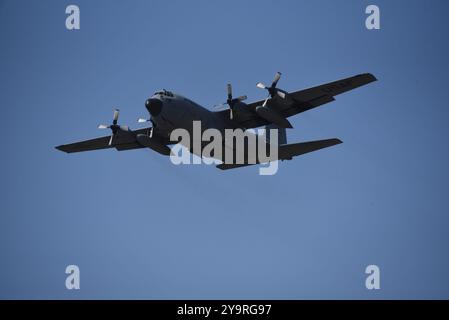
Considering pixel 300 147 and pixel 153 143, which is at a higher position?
pixel 153 143

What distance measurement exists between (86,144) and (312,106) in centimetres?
1409

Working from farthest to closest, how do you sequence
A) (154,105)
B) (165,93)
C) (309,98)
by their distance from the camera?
(309,98), (165,93), (154,105)

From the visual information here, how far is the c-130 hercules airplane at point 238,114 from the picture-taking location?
29.2 meters

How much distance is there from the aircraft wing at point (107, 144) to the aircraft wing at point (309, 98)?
5.83 metres

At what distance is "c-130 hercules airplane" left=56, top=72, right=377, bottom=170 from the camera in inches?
1151

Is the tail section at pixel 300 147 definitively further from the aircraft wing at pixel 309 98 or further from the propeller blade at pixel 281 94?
the propeller blade at pixel 281 94

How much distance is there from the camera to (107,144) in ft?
117

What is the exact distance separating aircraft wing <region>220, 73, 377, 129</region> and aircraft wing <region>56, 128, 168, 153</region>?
5.83m

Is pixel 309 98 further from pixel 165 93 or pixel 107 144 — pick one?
pixel 107 144

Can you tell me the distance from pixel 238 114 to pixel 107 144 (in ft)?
30.3

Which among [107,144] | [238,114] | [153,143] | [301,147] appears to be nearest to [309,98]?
[301,147]

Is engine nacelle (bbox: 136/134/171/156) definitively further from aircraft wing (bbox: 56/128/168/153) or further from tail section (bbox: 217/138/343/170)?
tail section (bbox: 217/138/343/170)

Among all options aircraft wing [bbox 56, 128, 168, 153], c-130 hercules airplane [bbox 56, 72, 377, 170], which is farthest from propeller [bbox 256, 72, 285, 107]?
aircraft wing [bbox 56, 128, 168, 153]
